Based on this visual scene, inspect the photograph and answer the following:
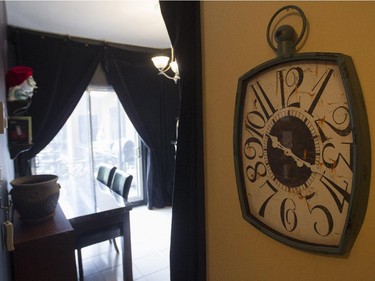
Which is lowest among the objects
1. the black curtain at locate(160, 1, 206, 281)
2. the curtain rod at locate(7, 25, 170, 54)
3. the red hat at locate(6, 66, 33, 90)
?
the black curtain at locate(160, 1, 206, 281)

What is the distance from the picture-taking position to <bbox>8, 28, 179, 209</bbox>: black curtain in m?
3.04

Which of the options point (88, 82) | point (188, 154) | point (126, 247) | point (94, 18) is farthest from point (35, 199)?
point (88, 82)

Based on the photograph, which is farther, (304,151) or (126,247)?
(126,247)

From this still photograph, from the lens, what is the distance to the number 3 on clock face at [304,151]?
22.4 inches

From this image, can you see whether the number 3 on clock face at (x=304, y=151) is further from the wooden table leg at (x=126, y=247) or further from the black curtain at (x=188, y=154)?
the wooden table leg at (x=126, y=247)

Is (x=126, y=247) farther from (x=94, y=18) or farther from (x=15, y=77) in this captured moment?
(x=94, y=18)

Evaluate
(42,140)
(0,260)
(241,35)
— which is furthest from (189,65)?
(42,140)

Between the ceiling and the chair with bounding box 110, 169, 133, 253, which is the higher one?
the ceiling

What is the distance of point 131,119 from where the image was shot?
3793mm

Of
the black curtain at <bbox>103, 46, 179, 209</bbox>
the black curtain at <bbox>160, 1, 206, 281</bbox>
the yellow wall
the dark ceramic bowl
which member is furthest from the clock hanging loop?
the black curtain at <bbox>103, 46, 179, 209</bbox>

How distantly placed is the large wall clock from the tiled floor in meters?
1.95

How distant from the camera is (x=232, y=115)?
88 cm

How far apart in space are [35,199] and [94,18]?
6.86 feet

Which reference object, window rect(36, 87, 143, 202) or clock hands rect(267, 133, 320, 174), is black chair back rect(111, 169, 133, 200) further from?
clock hands rect(267, 133, 320, 174)
